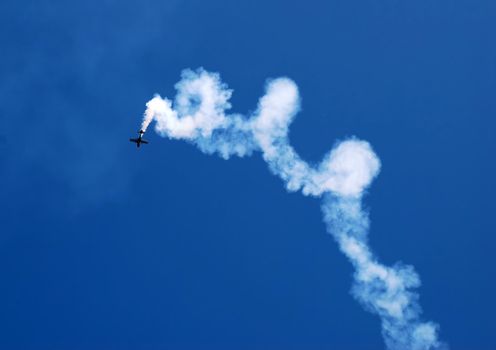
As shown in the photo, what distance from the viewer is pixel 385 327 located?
95.2 m

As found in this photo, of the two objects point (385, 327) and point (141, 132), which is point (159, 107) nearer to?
point (141, 132)

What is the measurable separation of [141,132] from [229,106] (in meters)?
10.8

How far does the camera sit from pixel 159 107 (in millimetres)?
94625

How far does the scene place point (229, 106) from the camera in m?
94.7

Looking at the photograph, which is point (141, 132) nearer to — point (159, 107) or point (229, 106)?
point (159, 107)

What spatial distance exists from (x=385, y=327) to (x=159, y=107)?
121 feet

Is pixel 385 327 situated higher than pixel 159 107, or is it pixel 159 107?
pixel 159 107

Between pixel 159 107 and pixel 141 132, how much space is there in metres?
3.68

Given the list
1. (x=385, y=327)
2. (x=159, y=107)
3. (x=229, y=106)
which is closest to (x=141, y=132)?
(x=159, y=107)

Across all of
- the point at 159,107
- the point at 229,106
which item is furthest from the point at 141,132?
the point at 229,106

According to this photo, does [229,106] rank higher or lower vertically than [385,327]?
higher

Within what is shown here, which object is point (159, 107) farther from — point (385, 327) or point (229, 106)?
point (385, 327)

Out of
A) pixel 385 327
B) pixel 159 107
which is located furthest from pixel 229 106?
pixel 385 327

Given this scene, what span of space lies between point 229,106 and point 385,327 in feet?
104
